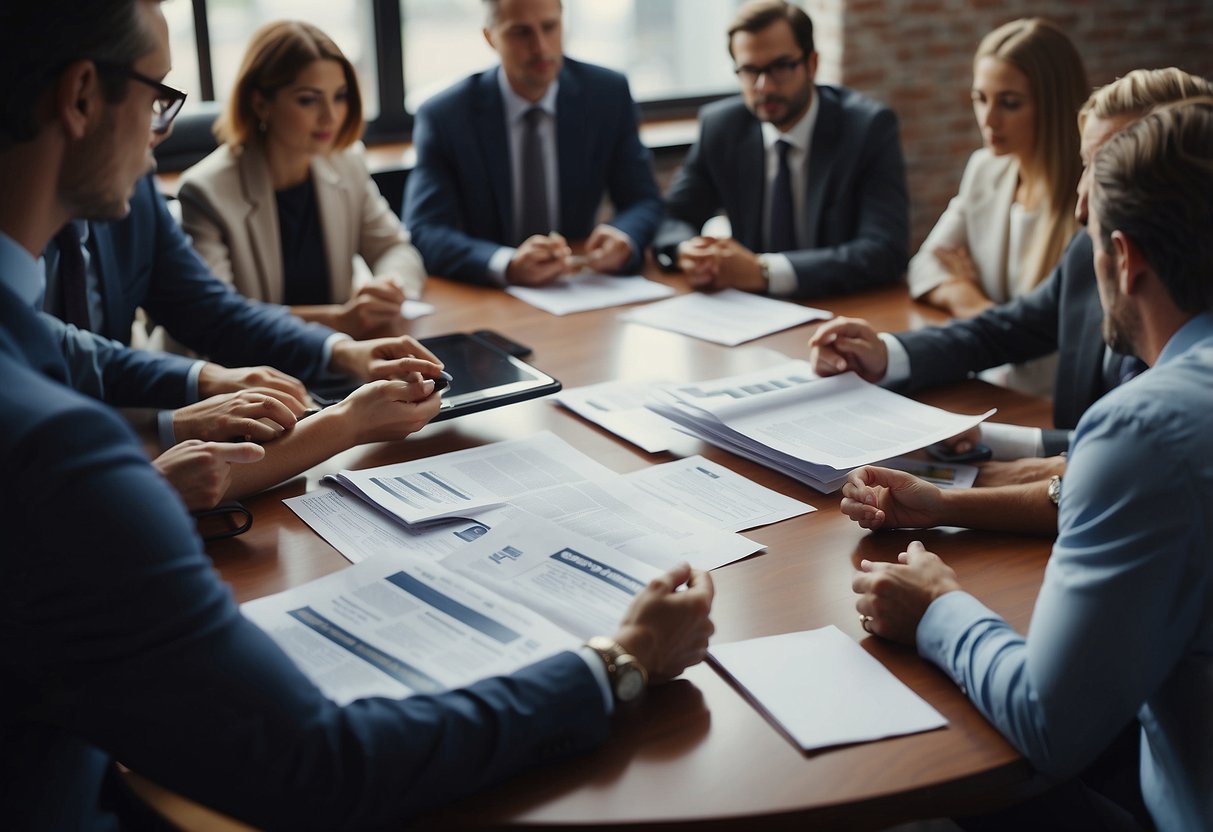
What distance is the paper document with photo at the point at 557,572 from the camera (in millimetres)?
1371

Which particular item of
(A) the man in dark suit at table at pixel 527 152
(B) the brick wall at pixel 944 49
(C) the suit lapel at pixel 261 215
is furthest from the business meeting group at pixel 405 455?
(B) the brick wall at pixel 944 49

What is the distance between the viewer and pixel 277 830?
105 cm

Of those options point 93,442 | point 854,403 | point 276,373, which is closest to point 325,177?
point 276,373

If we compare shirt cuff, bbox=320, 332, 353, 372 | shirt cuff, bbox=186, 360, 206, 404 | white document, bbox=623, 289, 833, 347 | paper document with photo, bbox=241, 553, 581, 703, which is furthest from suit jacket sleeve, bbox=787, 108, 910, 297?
paper document with photo, bbox=241, 553, 581, 703

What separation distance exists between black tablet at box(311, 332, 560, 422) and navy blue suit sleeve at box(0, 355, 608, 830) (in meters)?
0.91

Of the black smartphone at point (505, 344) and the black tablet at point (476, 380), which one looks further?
the black smartphone at point (505, 344)

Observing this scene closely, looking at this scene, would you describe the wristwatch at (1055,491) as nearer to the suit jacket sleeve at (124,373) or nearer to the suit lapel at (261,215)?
the suit jacket sleeve at (124,373)

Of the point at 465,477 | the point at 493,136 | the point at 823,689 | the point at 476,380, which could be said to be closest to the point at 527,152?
the point at 493,136

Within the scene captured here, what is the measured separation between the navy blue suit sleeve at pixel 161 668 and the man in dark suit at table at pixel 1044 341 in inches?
45.1

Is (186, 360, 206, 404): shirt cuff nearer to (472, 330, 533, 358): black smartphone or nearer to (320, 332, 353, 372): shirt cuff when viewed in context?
(320, 332, 353, 372): shirt cuff

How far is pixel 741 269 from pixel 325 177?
1.12 metres

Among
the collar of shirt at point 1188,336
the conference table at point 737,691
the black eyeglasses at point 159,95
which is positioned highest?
the black eyeglasses at point 159,95

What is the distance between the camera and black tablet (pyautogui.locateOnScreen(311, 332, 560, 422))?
1.99m

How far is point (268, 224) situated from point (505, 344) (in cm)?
92
